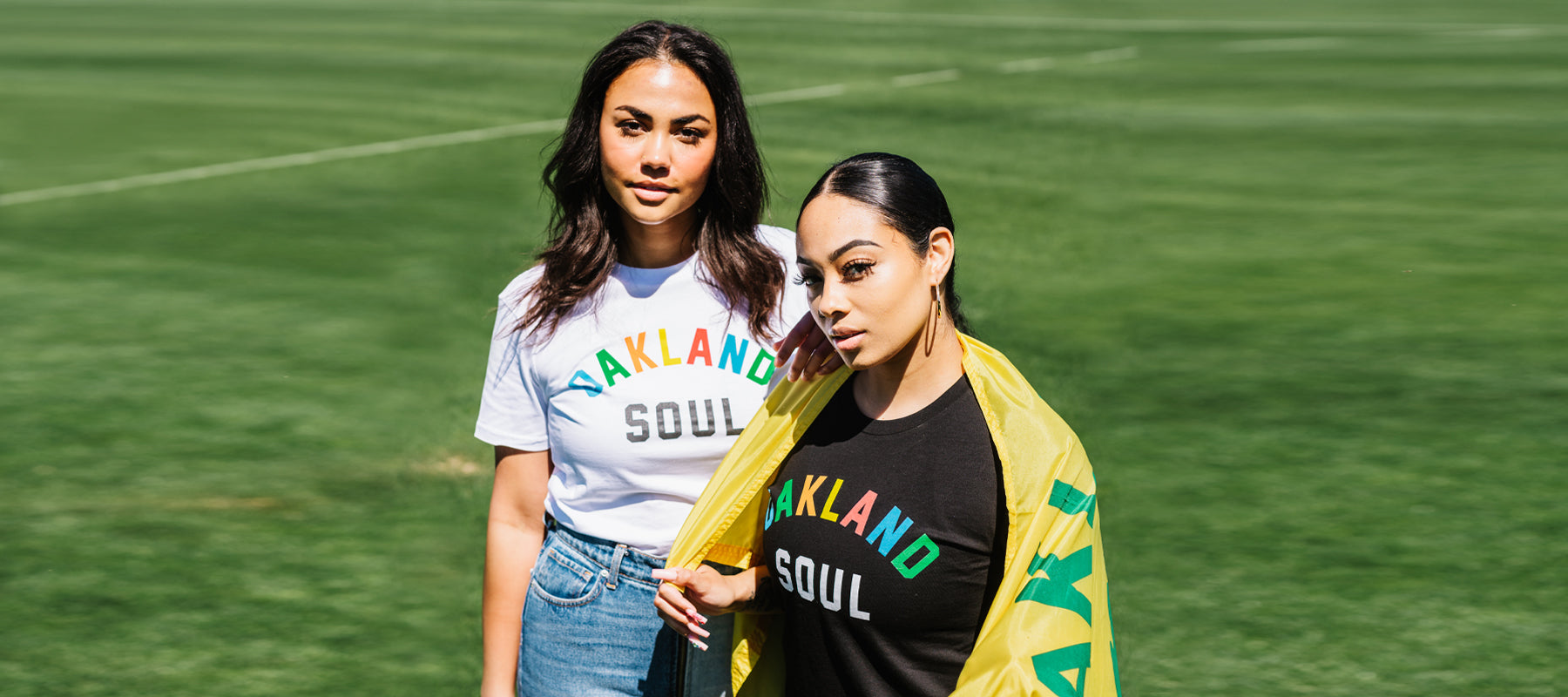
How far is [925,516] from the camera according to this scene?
286 cm

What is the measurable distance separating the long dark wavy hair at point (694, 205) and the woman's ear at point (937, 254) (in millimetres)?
503

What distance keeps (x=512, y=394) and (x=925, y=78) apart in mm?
18277

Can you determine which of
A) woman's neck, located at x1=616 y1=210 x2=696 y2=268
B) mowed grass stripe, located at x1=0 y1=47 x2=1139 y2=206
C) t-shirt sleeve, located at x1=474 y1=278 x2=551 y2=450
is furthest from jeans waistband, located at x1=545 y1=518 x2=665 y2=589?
mowed grass stripe, located at x1=0 y1=47 x2=1139 y2=206

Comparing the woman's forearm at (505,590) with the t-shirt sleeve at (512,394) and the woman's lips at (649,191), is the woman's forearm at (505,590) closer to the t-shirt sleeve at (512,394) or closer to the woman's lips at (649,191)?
the t-shirt sleeve at (512,394)

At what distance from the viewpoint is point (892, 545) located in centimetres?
287

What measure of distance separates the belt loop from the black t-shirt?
15.4 inches

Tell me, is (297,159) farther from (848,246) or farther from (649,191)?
(848,246)

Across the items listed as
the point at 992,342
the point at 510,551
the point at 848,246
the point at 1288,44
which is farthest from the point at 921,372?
the point at 1288,44

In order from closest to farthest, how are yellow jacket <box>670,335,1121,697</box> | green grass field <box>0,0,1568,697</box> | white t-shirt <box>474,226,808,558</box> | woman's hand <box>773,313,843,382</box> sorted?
yellow jacket <box>670,335,1121,697</box>
woman's hand <box>773,313,843,382</box>
white t-shirt <box>474,226,808,558</box>
green grass field <box>0,0,1568,697</box>

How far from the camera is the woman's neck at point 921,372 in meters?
2.97

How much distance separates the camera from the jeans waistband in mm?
3311

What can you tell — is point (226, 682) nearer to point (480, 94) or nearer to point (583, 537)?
point (583, 537)

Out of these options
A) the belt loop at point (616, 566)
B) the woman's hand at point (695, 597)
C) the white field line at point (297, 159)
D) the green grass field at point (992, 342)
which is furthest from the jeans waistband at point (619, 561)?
the white field line at point (297, 159)

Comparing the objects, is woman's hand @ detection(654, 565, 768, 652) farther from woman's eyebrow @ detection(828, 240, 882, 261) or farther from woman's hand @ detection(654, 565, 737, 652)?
woman's eyebrow @ detection(828, 240, 882, 261)
